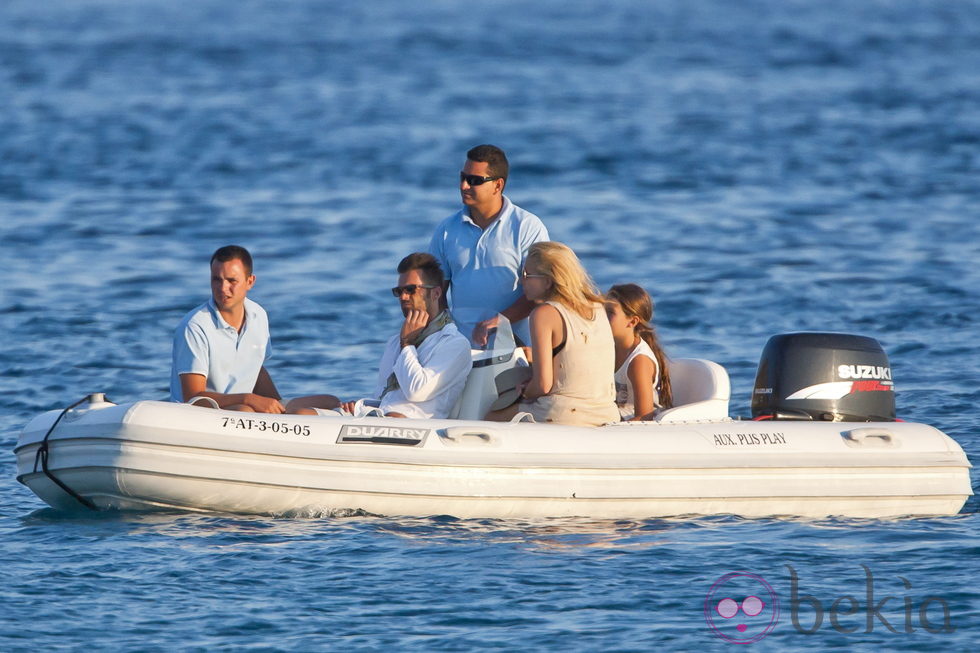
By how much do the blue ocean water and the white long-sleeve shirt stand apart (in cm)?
52

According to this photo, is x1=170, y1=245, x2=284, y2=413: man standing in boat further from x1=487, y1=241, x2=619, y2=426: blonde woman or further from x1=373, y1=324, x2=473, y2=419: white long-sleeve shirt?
x1=487, y1=241, x2=619, y2=426: blonde woman

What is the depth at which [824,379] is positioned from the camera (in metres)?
6.69

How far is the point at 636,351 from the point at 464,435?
98cm

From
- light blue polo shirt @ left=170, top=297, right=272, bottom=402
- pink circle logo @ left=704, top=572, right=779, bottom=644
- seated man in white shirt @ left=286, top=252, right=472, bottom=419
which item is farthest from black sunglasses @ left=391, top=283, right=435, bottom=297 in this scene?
pink circle logo @ left=704, top=572, right=779, bottom=644

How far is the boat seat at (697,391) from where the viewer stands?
6512 mm

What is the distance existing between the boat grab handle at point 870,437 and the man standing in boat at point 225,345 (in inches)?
98.5

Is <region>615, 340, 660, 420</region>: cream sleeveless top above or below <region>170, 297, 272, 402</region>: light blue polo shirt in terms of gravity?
below

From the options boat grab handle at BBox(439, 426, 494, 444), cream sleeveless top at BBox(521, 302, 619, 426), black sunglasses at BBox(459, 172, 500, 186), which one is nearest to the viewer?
boat grab handle at BBox(439, 426, 494, 444)

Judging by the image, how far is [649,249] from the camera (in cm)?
1455

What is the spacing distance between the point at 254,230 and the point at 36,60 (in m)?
15.9

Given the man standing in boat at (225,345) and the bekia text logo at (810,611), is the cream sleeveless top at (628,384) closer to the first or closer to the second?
the bekia text logo at (810,611)

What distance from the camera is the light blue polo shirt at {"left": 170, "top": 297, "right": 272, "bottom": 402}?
20.7 feet

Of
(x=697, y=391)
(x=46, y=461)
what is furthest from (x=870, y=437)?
(x=46, y=461)

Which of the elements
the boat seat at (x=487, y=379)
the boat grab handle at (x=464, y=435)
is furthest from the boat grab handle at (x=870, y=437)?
the boat grab handle at (x=464, y=435)
